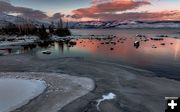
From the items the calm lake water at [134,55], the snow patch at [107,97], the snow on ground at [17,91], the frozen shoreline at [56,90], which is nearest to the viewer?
the frozen shoreline at [56,90]

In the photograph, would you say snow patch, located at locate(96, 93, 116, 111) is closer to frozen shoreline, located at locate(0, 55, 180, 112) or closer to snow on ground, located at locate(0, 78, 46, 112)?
frozen shoreline, located at locate(0, 55, 180, 112)

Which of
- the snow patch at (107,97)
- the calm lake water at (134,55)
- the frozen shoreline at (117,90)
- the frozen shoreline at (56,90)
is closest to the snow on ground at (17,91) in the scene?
the frozen shoreline at (56,90)

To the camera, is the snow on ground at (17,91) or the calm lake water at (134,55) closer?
the snow on ground at (17,91)

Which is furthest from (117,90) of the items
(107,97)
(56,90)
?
(56,90)

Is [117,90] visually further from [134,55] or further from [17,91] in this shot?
[134,55]

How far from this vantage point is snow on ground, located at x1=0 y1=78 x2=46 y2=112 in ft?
68.9

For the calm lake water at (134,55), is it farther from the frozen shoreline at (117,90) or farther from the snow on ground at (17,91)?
the snow on ground at (17,91)

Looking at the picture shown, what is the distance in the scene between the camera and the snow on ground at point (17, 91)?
2100cm

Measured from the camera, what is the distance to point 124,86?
27422 mm

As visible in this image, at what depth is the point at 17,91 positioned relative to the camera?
25.1 m

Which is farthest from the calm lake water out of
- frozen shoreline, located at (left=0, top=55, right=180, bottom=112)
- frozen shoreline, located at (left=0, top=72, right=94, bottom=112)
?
frozen shoreline, located at (left=0, top=72, right=94, bottom=112)

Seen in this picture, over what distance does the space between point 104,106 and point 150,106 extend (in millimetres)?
3794

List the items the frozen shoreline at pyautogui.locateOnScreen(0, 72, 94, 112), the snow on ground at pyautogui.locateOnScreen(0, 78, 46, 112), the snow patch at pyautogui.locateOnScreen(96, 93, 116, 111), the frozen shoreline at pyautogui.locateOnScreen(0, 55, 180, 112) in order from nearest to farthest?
the frozen shoreline at pyautogui.locateOnScreen(0, 55, 180, 112) → the frozen shoreline at pyautogui.locateOnScreen(0, 72, 94, 112) → the snow on ground at pyautogui.locateOnScreen(0, 78, 46, 112) → the snow patch at pyautogui.locateOnScreen(96, 93, 116, 111)

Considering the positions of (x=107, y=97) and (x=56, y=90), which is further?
(x=56, y=90)
